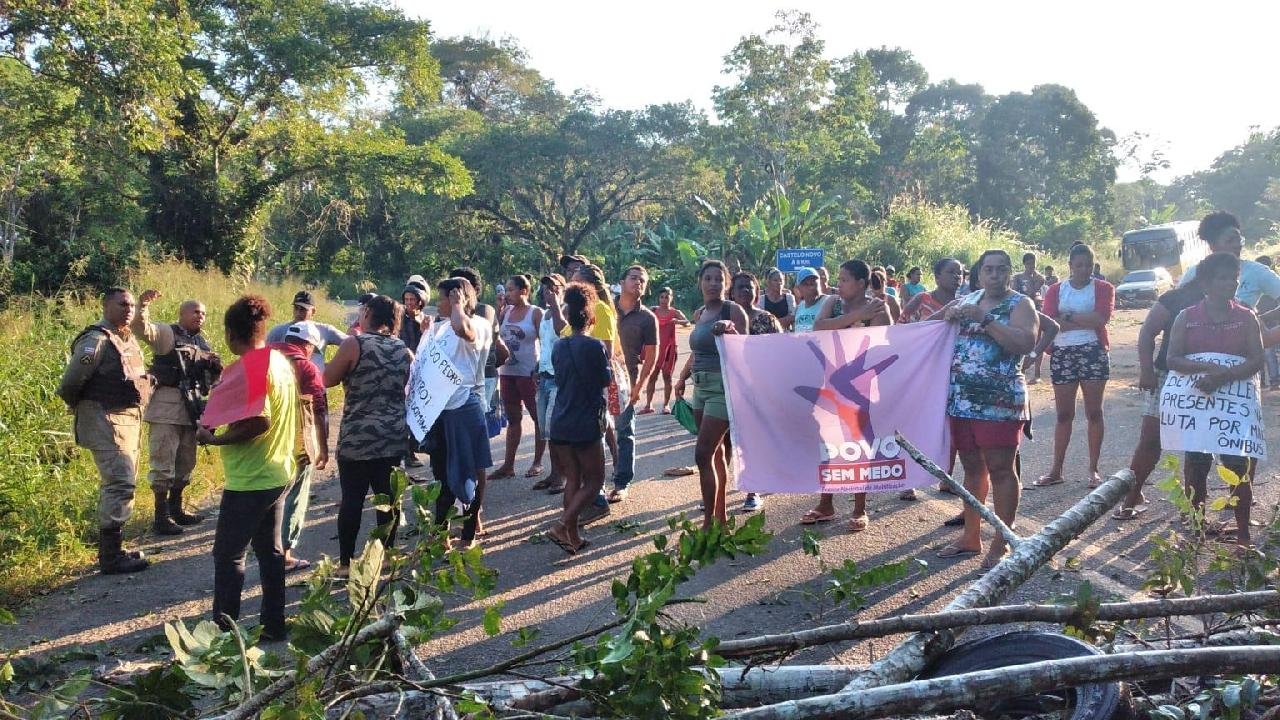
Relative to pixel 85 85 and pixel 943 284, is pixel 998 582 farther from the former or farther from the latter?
pixel 85 85

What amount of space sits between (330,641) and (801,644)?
1427mm

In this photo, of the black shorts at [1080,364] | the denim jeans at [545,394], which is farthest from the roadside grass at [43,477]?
the black shorts at [1080,364]

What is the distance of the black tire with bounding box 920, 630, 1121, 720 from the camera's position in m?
2.45

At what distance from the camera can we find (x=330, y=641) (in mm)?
2895

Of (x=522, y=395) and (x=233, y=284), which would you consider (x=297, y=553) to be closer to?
(x=522, y=395)

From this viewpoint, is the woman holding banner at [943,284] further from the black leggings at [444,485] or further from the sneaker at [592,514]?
the black leggings at [444,485]

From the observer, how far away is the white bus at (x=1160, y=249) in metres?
36.8

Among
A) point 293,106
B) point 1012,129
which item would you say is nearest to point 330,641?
point 293,106

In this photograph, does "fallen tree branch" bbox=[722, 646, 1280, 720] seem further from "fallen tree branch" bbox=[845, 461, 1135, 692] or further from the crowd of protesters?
the crowd of protesters

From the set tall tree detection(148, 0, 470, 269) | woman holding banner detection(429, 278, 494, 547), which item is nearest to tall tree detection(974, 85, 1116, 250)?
tall tree detection(148, 0, 470, 269)

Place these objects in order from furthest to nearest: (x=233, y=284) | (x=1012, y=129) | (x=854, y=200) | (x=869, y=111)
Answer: (x=1012, y=129) < (x=854, y=200) < (x=869, y=111) < (x=233, y=284)

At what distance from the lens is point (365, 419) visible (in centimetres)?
556

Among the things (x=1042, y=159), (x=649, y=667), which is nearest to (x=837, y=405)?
(x=649, y=667)

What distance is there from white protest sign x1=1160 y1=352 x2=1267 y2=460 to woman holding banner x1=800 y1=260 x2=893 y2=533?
5.94ft
